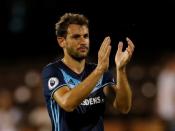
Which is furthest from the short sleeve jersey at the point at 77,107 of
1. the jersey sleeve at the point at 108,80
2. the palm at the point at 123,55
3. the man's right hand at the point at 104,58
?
the man's right hand at the point at 104,58

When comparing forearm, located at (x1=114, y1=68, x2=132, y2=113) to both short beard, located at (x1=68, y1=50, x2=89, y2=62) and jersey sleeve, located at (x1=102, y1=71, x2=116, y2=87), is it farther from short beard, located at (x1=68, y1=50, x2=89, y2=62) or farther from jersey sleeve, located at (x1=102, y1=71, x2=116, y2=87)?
short beard, located at (x1=68, y1=50, x2=89, y2=62)

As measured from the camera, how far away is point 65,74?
5707mm

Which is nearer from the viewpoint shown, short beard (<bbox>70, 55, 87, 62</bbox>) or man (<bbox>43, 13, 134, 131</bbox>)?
man (<bbox>43, 13, 134, 131</bbox>)

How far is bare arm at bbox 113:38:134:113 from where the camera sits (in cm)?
577

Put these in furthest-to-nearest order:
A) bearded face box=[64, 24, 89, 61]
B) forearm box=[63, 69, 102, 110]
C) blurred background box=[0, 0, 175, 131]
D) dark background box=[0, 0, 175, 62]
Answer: dark background box=[0, 0, 175, 62]
blurred background box=[0, 0, 175, 131]
bearded face box=[64, 24, 89, 61]
forearm box=[63, 69, 102, 110]

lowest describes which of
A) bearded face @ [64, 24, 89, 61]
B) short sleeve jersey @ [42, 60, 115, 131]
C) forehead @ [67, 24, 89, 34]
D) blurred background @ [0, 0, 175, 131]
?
blurred background @ [0, 0, 175, 131]

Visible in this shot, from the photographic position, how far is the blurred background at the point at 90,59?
11695 millimetres

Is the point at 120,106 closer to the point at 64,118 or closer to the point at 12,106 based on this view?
the point at 64,118

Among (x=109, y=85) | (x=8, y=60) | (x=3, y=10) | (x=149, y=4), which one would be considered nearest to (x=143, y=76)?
(x=149, y=4)

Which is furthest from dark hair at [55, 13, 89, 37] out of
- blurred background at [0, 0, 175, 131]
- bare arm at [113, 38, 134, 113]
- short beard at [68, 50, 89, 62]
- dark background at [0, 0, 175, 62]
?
dark background at [0, 0, 175, 62]

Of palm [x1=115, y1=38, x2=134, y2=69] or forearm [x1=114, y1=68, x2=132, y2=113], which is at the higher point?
palm [x1=115, y1=38, x2=134, y2=69]

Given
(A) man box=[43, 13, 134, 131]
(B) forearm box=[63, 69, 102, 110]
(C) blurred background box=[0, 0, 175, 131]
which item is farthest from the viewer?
(C) blurred background box=[0, 0, 175, 131]

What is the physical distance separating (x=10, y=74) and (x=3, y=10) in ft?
8.86

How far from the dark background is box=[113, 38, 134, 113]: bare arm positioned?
7510mm
